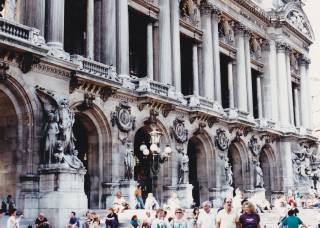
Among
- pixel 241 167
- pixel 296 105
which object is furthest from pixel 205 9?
pixel 296 105

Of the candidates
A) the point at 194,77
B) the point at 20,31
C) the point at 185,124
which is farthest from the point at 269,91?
the point at 20,31

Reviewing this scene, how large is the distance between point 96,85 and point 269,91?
24.0m

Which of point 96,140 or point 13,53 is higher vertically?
point 13,53

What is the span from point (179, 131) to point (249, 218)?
20.6 m

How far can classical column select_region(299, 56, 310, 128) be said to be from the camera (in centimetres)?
5138

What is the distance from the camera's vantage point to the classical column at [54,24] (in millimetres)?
23609

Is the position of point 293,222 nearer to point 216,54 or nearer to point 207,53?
point 207,53

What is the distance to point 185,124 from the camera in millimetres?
31859

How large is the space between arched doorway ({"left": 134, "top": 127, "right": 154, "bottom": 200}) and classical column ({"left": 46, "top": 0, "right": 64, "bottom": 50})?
27.8 feet

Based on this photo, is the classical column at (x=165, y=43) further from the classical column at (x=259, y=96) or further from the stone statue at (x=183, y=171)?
the classical column at (x=259, y=96)

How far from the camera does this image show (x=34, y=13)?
2311 centimetres

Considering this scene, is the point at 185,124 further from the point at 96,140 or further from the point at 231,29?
the point at 231,29

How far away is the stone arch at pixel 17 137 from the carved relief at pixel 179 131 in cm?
1079

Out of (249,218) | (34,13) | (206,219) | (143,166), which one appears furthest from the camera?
(143,166)
